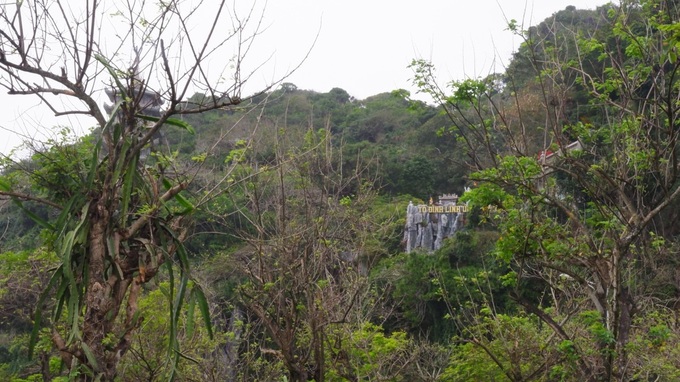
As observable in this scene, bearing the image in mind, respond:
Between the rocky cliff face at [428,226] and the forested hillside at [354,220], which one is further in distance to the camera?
the rocky cliff face at [428,226]

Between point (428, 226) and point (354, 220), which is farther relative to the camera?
point (428, 226)

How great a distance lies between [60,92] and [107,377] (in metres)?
1.21

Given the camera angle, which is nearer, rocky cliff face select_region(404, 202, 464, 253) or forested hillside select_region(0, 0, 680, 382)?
forested hillside select_region(0, 0, 680, 382)

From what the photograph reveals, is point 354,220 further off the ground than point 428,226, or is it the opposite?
point 354,220

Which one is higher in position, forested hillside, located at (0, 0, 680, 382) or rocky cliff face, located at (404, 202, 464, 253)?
forested hillside, located at (0, 0, 680, 382)

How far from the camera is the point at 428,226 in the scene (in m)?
19.2

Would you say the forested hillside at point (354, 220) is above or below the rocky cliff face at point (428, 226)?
above

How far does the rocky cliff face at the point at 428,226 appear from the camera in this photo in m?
19.2

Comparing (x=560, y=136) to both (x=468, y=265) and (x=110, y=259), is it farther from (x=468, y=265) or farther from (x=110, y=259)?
(x=468, y=265)

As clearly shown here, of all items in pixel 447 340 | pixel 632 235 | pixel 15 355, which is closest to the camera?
pixel 632 235

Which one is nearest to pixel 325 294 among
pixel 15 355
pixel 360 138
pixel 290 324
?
pixel 290 324

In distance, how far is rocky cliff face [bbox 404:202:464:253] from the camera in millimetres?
19234

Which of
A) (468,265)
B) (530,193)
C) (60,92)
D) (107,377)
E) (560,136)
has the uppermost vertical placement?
(60,92)

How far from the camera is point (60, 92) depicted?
3068 mm
